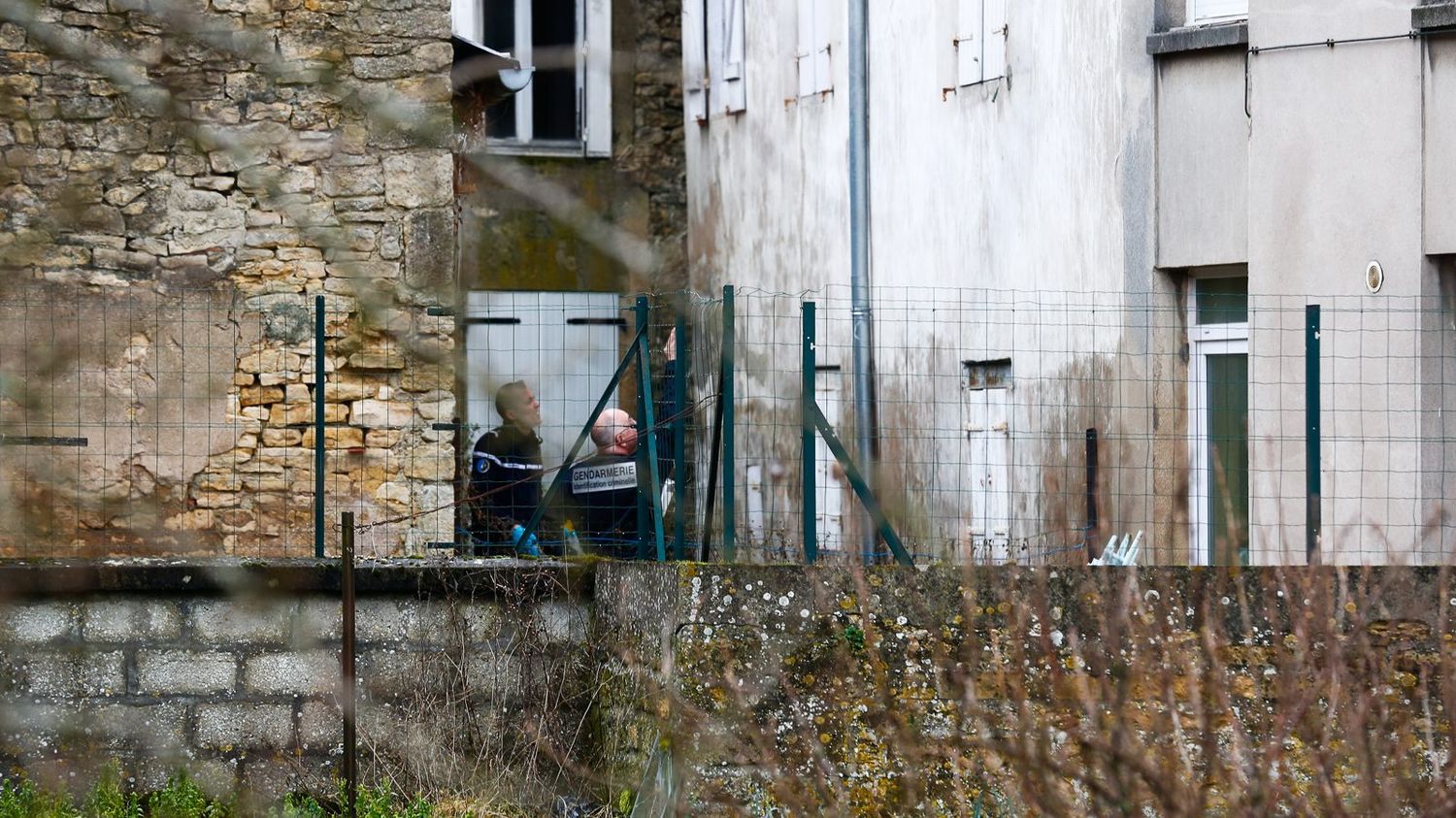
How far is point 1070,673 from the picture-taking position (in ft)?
22.1

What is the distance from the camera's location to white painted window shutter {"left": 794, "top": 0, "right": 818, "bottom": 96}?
13.4 metres

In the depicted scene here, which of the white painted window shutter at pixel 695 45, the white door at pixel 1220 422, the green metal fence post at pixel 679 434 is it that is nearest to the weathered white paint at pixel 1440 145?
the white door at pixel 1220 422

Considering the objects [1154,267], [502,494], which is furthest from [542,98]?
[1154,267]

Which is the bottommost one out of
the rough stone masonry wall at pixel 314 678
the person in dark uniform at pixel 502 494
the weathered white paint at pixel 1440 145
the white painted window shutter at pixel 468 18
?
the rough stone masonry wall at pixel 314 678

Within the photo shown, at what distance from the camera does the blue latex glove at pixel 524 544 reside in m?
8.11

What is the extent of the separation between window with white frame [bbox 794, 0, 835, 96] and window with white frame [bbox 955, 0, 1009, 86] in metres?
1.96

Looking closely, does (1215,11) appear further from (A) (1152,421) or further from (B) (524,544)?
(B) (524,544)

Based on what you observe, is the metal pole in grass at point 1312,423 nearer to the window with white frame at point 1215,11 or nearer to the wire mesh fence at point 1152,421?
the wire mesh fence at point 1152,421

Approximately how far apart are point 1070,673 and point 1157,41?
154 inches

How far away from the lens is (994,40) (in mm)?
10867

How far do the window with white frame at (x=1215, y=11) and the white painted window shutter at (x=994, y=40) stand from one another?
1.65 metres

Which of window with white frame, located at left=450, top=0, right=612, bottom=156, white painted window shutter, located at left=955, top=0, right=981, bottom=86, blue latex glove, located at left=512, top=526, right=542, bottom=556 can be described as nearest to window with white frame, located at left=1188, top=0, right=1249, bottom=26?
white painted window shutter, located at left=955, top=0, right=981, bottom=86

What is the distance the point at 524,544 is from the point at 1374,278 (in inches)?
157

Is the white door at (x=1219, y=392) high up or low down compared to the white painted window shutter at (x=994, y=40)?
down
